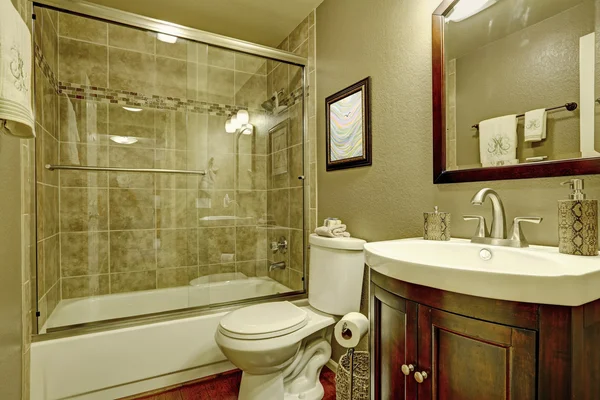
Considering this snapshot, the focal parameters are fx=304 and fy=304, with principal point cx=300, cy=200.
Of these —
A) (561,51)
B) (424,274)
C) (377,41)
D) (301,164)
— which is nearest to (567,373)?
(424,274)

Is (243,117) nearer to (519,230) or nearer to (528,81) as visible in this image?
(528,81)

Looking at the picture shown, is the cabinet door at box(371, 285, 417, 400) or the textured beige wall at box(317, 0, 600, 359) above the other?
the textured beige wall at box(317, 0, 600, 359)

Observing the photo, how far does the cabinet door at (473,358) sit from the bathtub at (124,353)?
141 centimetres

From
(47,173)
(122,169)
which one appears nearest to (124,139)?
(122,169)

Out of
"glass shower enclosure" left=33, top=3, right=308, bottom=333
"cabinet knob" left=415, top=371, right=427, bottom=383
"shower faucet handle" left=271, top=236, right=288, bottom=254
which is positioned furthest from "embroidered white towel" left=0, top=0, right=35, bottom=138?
"shower faucet handle" left=271, top=236, right=288, bottom=254

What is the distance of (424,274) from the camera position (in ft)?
2.48

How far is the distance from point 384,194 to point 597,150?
819 millimetres

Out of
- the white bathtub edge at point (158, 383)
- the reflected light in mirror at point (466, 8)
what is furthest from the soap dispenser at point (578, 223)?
the white bathtub edge at point (158, 383)

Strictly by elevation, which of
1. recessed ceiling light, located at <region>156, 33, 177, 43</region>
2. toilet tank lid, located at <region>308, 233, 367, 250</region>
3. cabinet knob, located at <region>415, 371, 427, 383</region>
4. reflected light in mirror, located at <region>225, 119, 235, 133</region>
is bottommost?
cabinet knob, located at <region>415, 371, 427, 383</region>

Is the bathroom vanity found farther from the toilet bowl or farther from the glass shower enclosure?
the glass shower enclosure

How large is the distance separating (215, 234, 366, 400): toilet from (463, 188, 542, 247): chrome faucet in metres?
0.60

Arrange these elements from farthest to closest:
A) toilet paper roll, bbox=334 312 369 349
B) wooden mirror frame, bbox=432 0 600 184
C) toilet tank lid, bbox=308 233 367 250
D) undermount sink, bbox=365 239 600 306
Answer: toilet tank lid, bbox=308 233 367 250 < toilet paper roll, bbox=334 312 369 349 < wooden mirror frame, bbox=432 0 600 184 < undermount sink, bbox=365 239 600 306

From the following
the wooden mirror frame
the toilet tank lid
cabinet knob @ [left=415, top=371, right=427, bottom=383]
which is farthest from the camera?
the toilet tank lid

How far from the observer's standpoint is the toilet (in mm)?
1380
